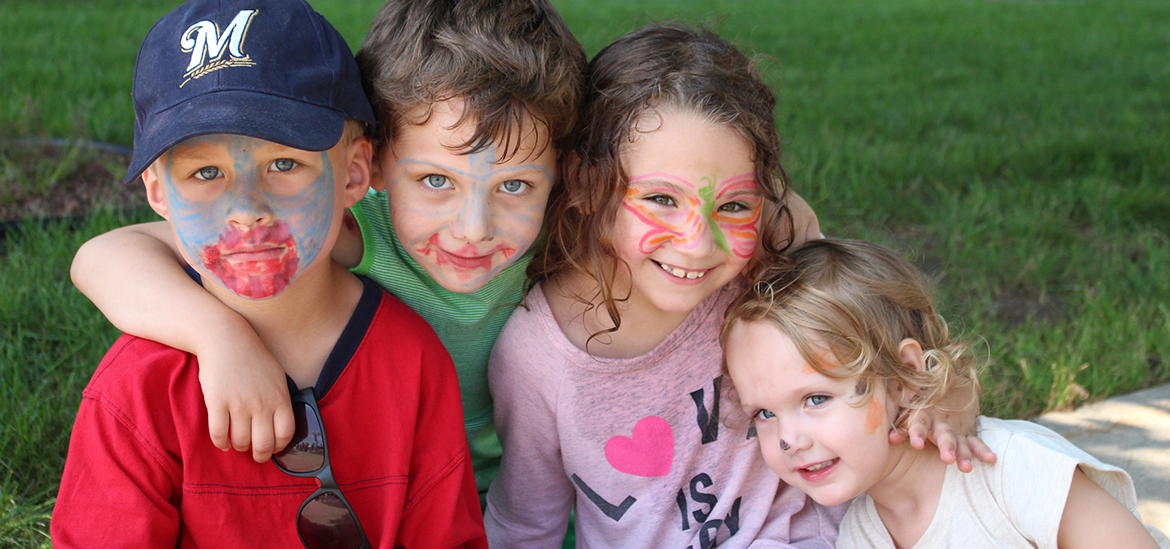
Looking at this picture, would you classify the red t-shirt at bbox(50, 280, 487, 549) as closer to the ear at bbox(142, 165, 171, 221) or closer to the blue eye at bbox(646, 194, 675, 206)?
the ear at bbox(142, 165, 171, 221)

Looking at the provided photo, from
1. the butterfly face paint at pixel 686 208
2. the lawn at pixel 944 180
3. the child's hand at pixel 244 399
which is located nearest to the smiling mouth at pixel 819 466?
the butterfly face paint at pixel 686 208

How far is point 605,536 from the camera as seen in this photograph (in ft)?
7.22

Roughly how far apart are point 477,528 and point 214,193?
2.78 feet

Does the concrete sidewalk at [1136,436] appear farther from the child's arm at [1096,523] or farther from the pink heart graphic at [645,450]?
the pink heart graphic at [645,450]

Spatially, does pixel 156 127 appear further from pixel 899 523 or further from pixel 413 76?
pixel 899 523

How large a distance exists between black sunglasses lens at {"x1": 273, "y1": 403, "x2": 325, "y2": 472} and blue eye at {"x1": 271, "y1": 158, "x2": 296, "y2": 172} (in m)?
0.43

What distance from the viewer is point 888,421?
189cm

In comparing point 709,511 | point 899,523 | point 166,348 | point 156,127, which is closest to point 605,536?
point 709,511

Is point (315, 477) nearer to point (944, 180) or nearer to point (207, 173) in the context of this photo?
point (207, 173)

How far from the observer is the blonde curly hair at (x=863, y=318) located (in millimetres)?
1857

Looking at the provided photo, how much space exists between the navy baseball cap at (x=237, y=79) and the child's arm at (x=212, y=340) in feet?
0.86

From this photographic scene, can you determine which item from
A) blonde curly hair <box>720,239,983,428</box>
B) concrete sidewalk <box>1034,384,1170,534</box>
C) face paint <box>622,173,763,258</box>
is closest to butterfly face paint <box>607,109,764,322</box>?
face paint <box>622,173,763,258</box>

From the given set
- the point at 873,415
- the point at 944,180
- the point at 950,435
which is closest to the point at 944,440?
the point at 950,435

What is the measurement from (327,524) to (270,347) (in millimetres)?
351
